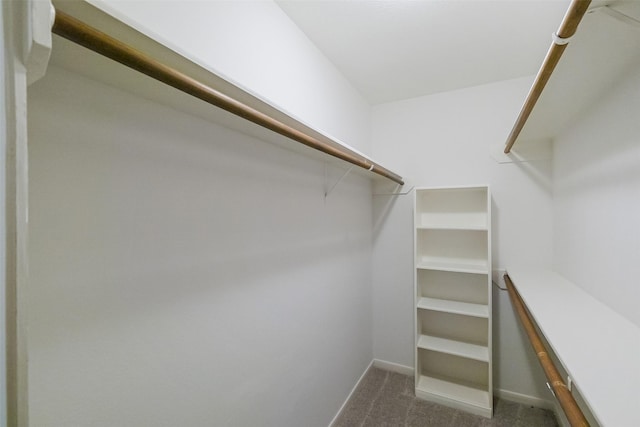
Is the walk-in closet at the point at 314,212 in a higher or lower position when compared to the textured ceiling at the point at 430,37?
lower

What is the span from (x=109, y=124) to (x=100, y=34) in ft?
1.08

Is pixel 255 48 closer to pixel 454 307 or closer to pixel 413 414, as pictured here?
pixel 454 307

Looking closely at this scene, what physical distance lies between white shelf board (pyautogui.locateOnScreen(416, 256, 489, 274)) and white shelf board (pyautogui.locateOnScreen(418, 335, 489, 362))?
636 mm

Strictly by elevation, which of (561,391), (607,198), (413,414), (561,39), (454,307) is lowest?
(413,414)

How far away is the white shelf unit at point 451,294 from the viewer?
2205 mm

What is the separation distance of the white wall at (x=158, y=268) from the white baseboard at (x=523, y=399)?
5.56 feet

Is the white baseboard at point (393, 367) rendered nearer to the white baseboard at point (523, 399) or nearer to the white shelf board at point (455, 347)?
the white shelf board at point (455, 347)

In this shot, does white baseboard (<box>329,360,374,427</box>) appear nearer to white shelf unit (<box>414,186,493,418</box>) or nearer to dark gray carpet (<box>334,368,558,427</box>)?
dark gray carpet (<box>334,368,558,427</box>)

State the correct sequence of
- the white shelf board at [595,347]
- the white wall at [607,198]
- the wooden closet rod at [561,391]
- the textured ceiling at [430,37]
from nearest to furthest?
the white shelf board at [595,347] → the wooden closet rod at [561,391] → the white wall at [607,198] → the textured ceiling at [430,37]

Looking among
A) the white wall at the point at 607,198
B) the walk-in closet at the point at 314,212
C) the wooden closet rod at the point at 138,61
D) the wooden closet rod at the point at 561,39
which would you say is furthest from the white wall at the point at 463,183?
the wooden closet rod at the point at 138,61

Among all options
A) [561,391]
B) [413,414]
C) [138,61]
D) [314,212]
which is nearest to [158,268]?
[138,61]

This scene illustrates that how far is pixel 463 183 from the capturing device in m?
2.38

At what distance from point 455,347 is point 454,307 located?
1.08ft

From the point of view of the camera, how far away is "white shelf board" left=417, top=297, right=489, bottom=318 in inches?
83.1
